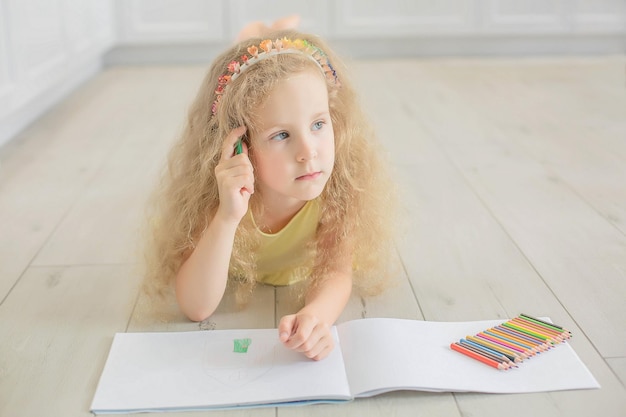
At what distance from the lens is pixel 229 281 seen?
1.44 metres

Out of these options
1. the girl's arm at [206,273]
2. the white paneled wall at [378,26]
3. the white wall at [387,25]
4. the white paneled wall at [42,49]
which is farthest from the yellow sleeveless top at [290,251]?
the white wall at [387,25]

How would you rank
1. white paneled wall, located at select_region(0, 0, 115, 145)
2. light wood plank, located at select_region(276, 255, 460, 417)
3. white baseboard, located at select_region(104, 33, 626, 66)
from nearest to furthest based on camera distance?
1. light wood plank, located at select_region(276, 255, 460, 417)
2. white paneled wall, located at select_region(0, 0, 115, 145)
3. white baseboard, located at select_region(104, 33, 626, 66)

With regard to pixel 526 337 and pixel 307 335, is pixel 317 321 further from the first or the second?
pixel 526 337

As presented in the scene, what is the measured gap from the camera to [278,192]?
131cm

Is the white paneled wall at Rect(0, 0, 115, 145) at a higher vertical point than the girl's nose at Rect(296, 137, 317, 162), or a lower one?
lower

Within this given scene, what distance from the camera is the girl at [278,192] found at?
1.19 m

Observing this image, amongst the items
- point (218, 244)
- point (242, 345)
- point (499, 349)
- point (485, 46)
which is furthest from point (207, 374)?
point (485, 46)

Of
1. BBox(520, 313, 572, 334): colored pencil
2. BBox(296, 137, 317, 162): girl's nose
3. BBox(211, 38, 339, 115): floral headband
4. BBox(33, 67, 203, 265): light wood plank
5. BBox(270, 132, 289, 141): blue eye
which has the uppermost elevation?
BBox(211, 38, 339, 115): floral headband

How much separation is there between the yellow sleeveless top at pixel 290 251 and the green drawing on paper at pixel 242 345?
0.20 meters

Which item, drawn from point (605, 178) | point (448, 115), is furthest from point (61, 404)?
point (448, 115)

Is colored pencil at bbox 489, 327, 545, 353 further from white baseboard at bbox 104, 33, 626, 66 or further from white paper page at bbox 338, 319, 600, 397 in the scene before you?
white baseboard at bbox 104, 33, 626, 66

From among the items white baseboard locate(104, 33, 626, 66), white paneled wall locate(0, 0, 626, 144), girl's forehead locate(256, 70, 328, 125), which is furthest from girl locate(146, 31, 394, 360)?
white baseboard locate(104, 33, 626, 66)

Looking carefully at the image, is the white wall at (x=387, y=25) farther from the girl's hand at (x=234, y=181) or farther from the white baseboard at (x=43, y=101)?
the girl's hand at (x=234, y=181)

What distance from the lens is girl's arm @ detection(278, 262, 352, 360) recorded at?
1115 millimetres
